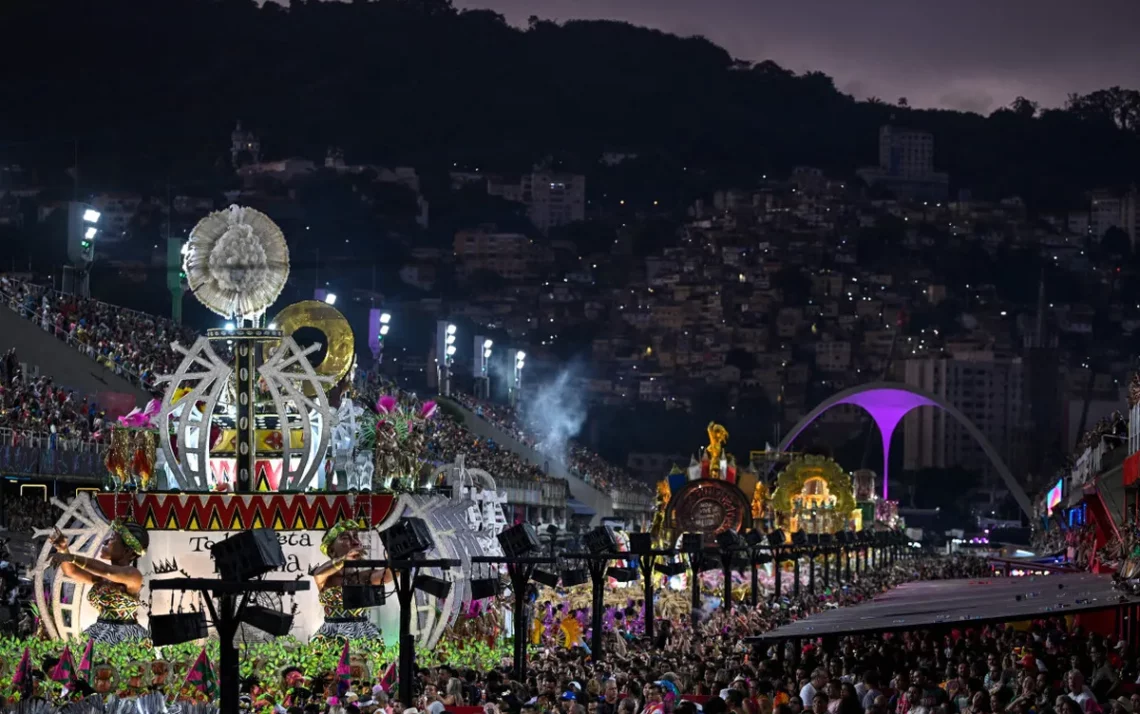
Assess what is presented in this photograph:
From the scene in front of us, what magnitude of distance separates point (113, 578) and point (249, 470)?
3949 millimetres

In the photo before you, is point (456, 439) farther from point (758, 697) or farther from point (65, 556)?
point (758, 697)

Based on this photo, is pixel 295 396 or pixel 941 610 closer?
pixel 941 610

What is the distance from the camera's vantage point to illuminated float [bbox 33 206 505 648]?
1406 inches

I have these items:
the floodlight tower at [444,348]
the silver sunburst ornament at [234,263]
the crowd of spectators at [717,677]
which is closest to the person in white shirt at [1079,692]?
the crowd of spectators at [717,677]

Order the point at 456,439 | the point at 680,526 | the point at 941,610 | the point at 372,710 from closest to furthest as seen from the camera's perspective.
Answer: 1. the point at 372,710
2. the point at 941,610
3. the point at 680,526
4. the point at 456,439

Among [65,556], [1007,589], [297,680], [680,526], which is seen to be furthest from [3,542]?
[680,526]

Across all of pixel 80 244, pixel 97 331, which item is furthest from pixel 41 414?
pixel 80 244

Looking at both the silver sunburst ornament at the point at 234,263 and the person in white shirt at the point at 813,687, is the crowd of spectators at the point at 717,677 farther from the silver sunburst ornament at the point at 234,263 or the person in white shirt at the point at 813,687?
the silver sunburst ornament at the point at 234,263

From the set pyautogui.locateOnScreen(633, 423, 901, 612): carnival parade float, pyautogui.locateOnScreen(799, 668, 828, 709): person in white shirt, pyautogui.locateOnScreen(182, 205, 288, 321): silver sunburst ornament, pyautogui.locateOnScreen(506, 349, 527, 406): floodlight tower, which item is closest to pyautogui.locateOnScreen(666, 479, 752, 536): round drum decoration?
pyautogui.locateOnScreen(633, 423, 901, 612): carnival parade float

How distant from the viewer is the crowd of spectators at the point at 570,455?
115 metres

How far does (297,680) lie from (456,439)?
6116cm

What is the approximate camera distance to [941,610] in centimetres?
2866

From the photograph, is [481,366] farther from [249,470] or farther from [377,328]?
[249,470]

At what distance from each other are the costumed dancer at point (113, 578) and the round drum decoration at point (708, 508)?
127 feet
